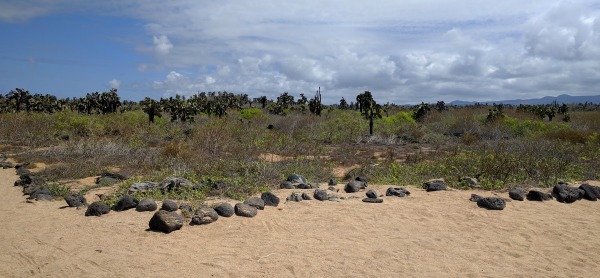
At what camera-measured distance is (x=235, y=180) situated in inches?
400

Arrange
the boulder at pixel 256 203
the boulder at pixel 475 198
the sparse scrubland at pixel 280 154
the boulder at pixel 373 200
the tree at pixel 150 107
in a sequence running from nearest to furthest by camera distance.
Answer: the boulder at pixel 256 203
the boulder at pixel 373 200
the boulder at pixel 475 198
the sparse scrubland at pixel 280 154
the tree at pixel 150 107

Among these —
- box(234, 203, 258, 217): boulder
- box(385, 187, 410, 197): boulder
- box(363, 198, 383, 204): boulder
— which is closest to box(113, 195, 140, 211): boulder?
box(234, 203, 258, 217): boulder

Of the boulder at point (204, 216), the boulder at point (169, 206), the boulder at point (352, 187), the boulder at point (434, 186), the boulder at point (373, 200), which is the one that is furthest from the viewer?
the boulder at point (434, 186)

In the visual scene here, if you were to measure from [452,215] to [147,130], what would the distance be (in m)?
15.9

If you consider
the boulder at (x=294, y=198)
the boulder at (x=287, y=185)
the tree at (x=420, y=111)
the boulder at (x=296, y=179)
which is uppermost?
the tree at (x=420, y=111)

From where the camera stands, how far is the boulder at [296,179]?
10.8 m

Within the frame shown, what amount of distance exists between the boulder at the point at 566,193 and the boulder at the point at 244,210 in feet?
22.8

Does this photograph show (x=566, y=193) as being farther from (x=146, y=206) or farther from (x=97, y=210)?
(x=97, y=210)

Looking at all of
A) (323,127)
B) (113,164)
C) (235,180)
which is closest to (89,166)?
(113,164)

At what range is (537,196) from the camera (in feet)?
31.3

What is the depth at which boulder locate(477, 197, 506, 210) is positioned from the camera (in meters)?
8.77

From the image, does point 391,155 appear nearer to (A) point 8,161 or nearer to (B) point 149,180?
(B) point 149,180

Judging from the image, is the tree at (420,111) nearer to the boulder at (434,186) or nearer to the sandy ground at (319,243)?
the boulder at (434,186)

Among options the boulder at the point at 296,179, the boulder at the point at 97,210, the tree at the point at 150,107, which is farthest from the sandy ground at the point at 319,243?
the tree at the point at 150,107
